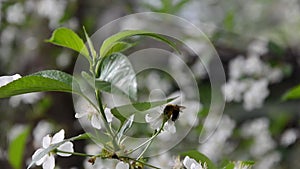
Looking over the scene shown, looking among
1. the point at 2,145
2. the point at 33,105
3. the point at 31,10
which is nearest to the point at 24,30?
the point at 31,10

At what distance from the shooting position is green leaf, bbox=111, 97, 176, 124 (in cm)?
44

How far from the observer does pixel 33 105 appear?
1.70 metres

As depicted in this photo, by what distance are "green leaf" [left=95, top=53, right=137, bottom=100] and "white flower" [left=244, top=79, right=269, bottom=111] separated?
1.05 meters

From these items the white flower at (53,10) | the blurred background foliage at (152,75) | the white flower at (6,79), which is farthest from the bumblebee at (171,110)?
the white flower at (53,10)

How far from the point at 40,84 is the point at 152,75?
1.36 meters

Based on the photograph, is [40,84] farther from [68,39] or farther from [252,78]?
[252,78]

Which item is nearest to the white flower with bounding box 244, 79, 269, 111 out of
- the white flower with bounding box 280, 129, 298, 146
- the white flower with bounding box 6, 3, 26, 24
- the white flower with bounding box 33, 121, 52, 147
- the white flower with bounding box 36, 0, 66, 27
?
the white flower with bounding box 280, 129, 298, 146

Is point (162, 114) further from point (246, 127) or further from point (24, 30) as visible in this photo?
point (24, 30)

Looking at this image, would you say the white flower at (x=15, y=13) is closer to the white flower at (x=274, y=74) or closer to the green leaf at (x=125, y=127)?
the white flower at (x=274, y=74)

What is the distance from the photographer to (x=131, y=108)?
450 mm

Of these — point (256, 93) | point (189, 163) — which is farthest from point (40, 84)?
point (256, 93)

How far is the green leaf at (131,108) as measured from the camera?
1.43 feet

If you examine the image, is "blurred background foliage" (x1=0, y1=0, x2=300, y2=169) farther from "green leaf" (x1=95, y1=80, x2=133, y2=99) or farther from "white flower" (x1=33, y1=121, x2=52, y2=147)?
"green leaf" (x1=95, y1=80, x2=133, y2=99)

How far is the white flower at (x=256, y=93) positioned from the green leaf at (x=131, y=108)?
1.06 meters
